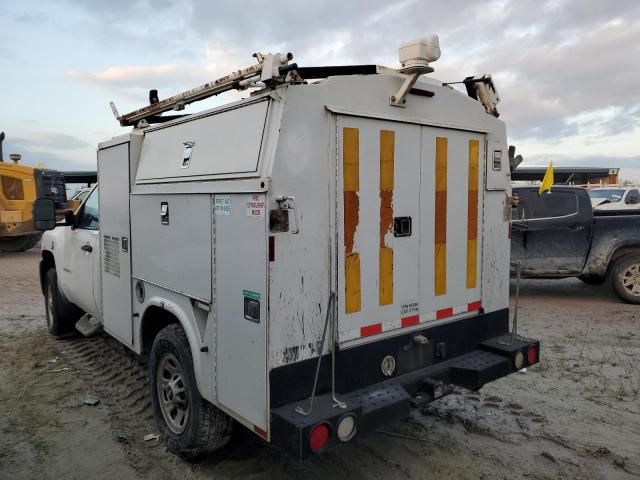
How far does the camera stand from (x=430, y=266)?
355 cm

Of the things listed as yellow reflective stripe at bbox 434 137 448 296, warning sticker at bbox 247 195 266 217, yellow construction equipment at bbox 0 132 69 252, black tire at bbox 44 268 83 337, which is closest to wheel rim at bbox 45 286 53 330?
black tire at bbox 44 268 83 337

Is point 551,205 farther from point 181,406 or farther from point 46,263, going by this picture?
point 46,263

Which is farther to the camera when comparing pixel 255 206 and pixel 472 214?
pixel 472 214

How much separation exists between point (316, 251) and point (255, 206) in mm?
439

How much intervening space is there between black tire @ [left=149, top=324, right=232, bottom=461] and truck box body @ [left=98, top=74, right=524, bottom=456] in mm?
168

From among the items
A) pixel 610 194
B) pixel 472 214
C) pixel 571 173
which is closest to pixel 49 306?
pixel 472 214

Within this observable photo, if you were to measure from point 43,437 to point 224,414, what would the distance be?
66.5 inches

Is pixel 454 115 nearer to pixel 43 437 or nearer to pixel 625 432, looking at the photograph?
pixel 625 432

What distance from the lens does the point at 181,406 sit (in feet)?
11.9

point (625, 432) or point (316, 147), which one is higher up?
point (316, 147)

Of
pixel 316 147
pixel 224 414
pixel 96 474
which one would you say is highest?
pixel 316 147

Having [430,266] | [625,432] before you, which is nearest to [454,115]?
[430,266]

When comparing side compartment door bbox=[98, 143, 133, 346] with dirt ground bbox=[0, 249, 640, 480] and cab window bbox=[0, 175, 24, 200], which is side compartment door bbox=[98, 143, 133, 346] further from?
cab window bbox=[0, 175, 24, 200]

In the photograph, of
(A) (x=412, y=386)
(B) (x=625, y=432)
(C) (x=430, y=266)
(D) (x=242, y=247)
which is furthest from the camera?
(B) (x=625, y=432)
